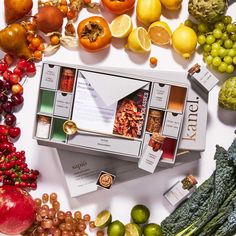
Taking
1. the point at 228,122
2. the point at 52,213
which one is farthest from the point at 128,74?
the point at 52,213

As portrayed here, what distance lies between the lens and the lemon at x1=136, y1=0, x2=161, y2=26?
177 centimetres

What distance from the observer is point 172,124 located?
1.67m

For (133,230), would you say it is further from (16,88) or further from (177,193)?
(16,88)

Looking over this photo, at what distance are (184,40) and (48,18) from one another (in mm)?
461

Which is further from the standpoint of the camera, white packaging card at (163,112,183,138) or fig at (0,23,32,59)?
fig at (0,23,32,59)

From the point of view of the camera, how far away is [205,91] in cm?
176

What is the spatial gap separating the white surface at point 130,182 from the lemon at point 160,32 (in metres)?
0.04

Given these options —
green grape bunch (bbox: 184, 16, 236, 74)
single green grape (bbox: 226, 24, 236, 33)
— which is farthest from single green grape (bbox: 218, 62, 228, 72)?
single green grape (bbox: 226, 24, 236, 33)

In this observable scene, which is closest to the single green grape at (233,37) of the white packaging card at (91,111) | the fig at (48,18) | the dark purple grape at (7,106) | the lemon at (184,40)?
the lemon at (184,40)

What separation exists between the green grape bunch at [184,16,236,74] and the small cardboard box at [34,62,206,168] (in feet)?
0.55

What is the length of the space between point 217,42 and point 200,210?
560 mm

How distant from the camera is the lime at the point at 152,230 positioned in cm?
181

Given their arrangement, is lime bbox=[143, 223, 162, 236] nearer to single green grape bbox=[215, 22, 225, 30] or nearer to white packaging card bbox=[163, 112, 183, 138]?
white packaging card bbox=[163, 112, 183, 138]

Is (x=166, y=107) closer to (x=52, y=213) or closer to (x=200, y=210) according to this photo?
(x=200, y=210)
